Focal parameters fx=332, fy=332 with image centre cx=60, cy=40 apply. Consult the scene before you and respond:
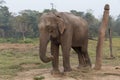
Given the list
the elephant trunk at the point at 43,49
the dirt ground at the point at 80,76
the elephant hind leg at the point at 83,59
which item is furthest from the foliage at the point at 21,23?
the elephant trunk at the point at 43,49

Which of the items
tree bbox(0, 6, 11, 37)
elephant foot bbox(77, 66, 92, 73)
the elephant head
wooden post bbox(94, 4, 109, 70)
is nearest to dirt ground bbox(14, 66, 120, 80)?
elephant foot bbox(77, 66, 92, 73)

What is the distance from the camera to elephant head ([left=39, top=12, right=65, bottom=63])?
28.9 ft

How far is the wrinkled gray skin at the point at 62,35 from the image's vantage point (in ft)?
29.6

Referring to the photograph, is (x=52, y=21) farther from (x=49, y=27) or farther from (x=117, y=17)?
(x=117, y=17)

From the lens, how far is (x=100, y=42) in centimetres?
1063

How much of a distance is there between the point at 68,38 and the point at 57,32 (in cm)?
51

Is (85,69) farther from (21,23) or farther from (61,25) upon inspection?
(21,23)

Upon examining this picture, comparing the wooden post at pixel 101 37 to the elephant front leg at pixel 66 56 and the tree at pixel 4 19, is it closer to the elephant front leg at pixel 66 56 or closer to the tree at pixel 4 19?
the elephant front leg at pixel 66 56

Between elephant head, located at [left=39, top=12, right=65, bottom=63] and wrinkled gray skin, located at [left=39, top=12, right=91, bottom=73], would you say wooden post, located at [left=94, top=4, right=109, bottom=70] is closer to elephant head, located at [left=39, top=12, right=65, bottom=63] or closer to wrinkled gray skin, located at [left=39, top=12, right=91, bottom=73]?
wrinkled gray skin, located at [left=39, top=12, right=91, bottom=73]

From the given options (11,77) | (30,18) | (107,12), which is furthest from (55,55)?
(30,18)

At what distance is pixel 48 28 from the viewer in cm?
917

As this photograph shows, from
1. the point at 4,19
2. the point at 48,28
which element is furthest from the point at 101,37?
the point at 4,19

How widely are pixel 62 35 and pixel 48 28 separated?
69cm

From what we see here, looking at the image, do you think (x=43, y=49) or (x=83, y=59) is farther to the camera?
(x=83, y=59)
